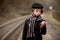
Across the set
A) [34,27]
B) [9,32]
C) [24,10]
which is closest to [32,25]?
[34,27]

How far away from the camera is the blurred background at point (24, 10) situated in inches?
122

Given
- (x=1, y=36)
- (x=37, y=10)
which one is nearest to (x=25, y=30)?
(x=37, y=10)

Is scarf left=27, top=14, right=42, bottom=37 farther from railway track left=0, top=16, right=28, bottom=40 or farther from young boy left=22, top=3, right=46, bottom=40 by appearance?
railway track left=0, top=16, right=28, bottom=40

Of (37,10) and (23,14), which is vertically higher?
(37,10)

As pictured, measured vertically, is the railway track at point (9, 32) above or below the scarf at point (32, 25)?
below

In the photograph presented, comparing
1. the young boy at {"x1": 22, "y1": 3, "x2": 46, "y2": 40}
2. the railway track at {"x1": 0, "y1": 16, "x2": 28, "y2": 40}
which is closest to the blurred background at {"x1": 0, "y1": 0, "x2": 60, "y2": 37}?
the railway track at {"x1": 0, "y1": 16, "x2": 28, "y2": 40}

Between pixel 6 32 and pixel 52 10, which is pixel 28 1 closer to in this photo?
pixel 52 10

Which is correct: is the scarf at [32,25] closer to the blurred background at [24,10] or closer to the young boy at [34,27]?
the young boy at [34,27]

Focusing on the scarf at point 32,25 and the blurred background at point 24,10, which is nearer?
the scarf at point 32,25

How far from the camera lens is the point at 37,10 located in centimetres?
209

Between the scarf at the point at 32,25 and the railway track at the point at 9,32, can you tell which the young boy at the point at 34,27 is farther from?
the railway track at the point at 9,32

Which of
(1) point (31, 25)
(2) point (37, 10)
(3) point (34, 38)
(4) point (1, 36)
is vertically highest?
(2) point (37, 10)

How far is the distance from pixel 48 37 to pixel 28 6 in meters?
0.68

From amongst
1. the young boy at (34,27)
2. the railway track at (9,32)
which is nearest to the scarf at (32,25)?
the young boy at (34,27)
